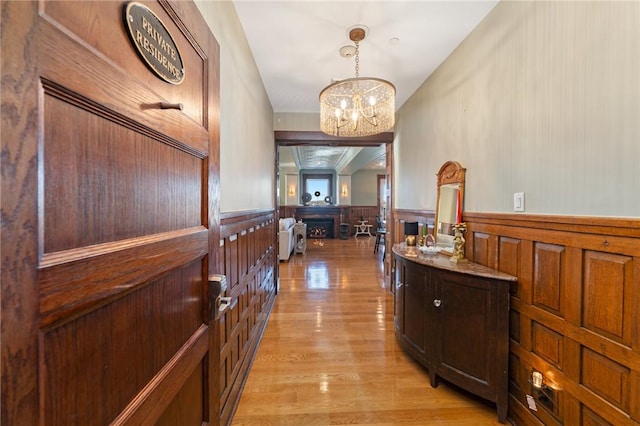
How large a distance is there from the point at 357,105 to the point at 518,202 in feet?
4.55

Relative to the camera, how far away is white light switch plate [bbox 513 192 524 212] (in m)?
1.62

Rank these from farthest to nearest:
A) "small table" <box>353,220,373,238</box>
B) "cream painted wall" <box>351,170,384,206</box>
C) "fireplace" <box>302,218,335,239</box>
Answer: "cream painted wall" <box>351,170,384,206</box> < "small table" <box>353,220,373,238</box> < "fireplace" <box>302,218,335,239</box>

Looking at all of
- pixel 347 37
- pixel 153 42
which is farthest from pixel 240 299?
pixel 347 37

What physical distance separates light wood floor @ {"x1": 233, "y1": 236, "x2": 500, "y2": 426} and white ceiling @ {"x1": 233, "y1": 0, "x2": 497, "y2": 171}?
2654 mm

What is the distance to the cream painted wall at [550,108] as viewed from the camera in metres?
1.12

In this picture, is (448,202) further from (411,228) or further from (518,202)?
(518,202)

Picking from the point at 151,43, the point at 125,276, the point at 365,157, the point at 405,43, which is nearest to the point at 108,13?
the point at 151,43

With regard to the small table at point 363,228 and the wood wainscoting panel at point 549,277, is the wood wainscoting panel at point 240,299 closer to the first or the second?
the wood wainscoting panel at point 549,277

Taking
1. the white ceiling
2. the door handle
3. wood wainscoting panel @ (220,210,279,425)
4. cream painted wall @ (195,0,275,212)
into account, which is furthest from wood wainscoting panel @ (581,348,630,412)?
the white ceiling

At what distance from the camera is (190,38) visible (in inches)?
32.6

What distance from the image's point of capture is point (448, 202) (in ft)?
7.85

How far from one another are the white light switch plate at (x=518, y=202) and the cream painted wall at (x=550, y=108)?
0.11ft

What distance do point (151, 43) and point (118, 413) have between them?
83cm

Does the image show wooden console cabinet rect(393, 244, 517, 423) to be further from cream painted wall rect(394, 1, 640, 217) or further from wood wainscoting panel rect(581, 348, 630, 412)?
cream painted wall rect(394, 1, 640, 217)
